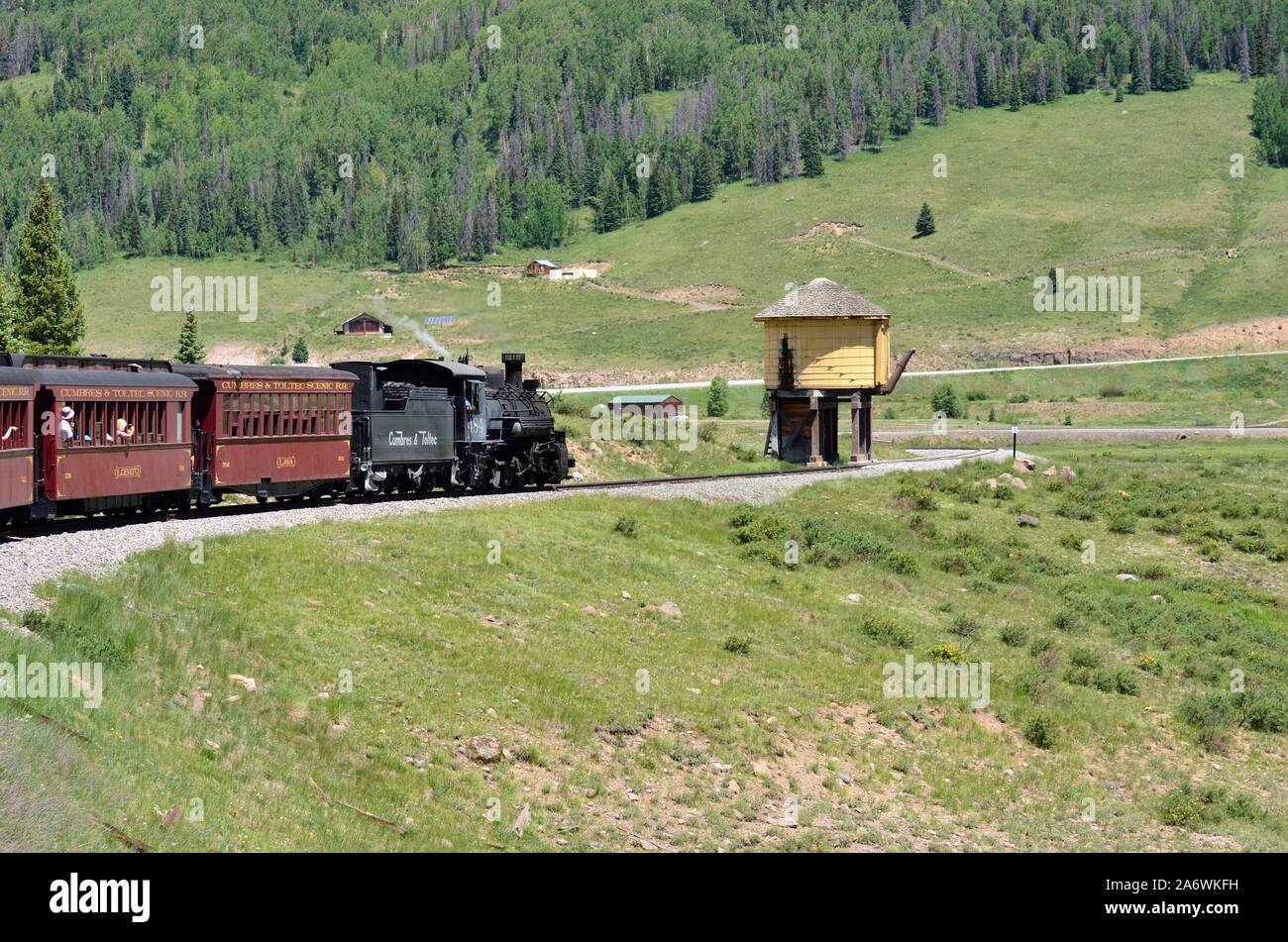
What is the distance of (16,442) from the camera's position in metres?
27.5

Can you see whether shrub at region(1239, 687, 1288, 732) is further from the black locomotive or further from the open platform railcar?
the open platform railcar

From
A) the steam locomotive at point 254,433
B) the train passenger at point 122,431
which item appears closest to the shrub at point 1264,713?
the steam locomotive at point 254,433

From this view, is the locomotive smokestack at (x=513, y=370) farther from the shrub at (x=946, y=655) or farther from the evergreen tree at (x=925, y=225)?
the evergreen tree at (x=925, y=225)

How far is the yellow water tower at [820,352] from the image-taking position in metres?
62.6

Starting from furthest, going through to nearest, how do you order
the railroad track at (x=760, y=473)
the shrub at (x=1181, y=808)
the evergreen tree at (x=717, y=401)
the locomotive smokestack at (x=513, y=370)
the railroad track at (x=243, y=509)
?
the evergreen tree at (x=717, y=401) → the railroad track at (x=760, y=473) → the locomotive smokestack at (x=513, y=370) → the railroad track at (x=243, y=509) → the shrub at (x=1181, y=808)

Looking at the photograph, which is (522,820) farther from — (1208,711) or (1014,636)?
(1014,636)

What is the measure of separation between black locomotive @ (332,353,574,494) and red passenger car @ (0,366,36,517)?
11.7m

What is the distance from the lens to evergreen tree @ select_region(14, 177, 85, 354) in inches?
2938

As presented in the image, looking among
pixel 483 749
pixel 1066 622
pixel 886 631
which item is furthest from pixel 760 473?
pixel 483 749

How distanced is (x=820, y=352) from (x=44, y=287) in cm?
4054

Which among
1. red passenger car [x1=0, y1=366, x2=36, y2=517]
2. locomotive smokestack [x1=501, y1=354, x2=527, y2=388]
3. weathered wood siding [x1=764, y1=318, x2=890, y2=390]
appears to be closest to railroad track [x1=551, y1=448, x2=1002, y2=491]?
locomotive smokestack [x1=501, y1=354, x2=527, y2=388]

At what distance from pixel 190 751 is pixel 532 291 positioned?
167m

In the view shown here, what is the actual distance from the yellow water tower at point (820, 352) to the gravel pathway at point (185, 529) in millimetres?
13337

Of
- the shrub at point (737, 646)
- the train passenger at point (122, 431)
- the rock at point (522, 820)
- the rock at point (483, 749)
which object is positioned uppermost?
the train passenger at point (122, 431)
